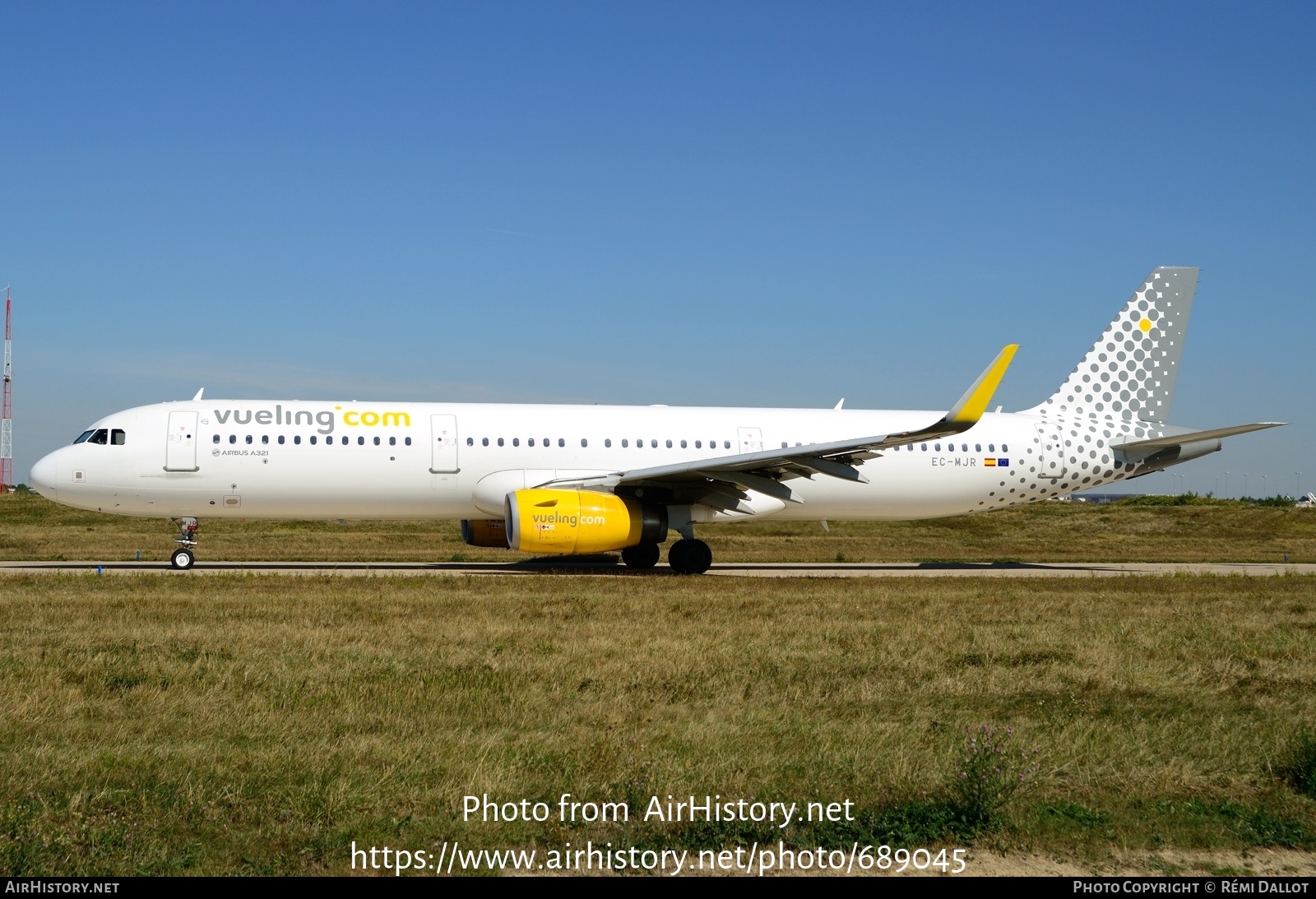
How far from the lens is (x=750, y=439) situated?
2364 cm

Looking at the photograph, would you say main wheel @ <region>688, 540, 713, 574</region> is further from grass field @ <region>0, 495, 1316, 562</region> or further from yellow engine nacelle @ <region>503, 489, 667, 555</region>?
grass field @ <region>0, 495, 1316, 562</region>

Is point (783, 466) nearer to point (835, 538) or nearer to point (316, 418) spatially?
point (316, 418)

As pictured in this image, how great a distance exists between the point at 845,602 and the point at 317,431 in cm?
1102

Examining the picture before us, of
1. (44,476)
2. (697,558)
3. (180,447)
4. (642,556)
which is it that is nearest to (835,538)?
(642,556)

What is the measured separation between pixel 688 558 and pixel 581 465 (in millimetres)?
2838

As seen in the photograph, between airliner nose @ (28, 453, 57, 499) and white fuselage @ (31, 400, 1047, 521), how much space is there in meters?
0.02

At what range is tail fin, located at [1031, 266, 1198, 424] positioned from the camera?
84.5ft

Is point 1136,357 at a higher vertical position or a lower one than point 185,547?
higher

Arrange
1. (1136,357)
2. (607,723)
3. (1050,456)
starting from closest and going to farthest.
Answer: (607,723)
(1050,456)
(1136,357)

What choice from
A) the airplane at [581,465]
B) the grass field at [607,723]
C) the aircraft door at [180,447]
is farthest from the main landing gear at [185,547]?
the grass field at [607,723]

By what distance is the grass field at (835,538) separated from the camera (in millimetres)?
29031

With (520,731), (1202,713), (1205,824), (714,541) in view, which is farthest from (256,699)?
(714,541)

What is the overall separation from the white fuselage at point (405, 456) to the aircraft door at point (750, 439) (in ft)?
0.10
